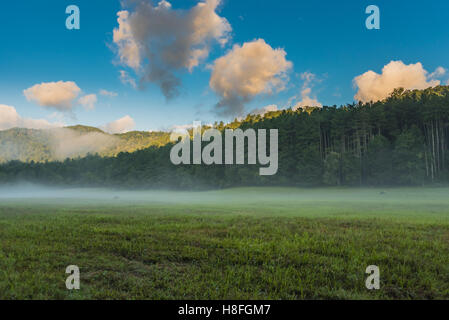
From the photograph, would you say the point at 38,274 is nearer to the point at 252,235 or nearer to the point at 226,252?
the point at 226,252

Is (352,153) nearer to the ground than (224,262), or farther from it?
farther from it

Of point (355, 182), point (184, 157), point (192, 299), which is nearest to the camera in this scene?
point (192, 299)

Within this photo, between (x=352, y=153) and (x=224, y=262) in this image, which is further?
(x=352, y=153)

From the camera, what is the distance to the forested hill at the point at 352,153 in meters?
53.2

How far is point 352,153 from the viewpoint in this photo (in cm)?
6159

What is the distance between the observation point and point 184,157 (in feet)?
304

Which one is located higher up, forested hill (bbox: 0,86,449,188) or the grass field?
forested hill (bbox: 0,86,449,188)

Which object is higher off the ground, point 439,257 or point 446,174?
point 446,174

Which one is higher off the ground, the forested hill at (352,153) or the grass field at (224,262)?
the forested hill at (352,153)

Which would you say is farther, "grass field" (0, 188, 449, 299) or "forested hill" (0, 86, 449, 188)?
"forested hill" (0, 86, 449, 188)

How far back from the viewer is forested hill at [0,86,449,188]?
2096 inches

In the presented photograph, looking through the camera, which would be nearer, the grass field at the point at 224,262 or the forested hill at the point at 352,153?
the grass field at the point at 224,262
